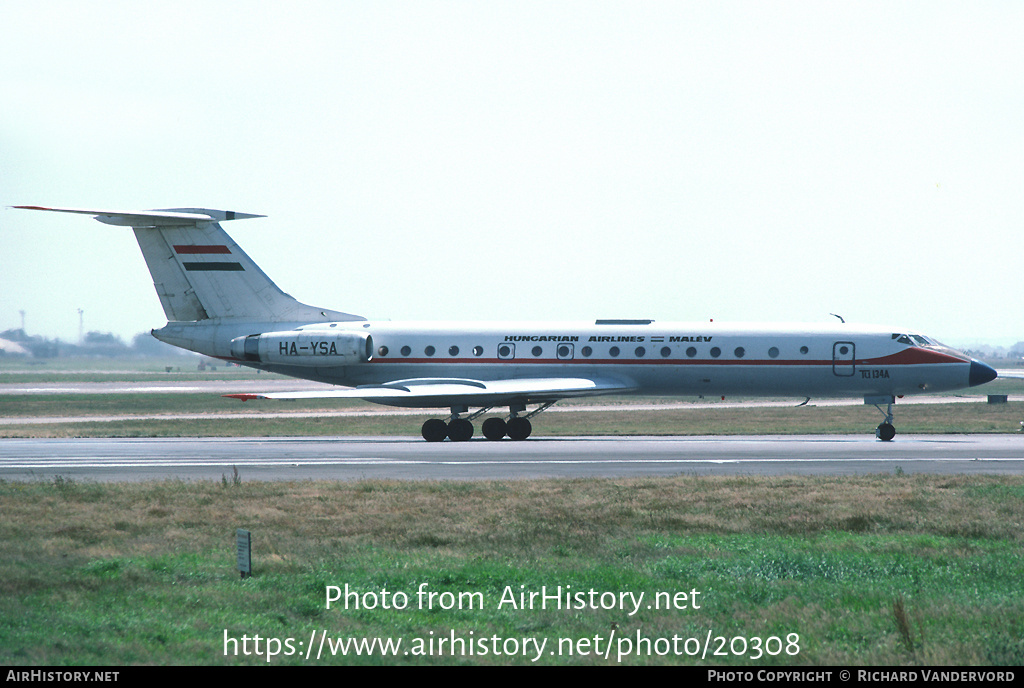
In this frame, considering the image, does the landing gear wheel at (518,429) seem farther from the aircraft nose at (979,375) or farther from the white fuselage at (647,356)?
the aircraft nose at (979,375)

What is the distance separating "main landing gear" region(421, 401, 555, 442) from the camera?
2936cm

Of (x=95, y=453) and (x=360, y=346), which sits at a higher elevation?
(x=360, y=346)

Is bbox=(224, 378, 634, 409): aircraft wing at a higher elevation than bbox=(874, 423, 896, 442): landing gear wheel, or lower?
higher

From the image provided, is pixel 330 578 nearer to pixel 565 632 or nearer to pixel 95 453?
pixel 565 632

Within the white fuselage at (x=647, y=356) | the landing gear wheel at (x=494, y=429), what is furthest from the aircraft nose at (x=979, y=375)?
the landing gear wheel at (x=494, y=429)

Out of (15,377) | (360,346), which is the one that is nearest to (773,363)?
(360,346)

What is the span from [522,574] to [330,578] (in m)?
2.02

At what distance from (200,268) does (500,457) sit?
13.3 meters

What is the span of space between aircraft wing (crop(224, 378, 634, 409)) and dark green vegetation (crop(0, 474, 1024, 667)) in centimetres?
1090

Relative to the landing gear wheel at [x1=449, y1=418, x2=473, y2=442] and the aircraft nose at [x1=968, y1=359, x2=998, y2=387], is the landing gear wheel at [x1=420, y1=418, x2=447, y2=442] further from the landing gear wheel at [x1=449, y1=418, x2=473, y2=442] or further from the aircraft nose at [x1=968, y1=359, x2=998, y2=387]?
the aircraft nose at [x1=968, y1=359, x2=998, y2=387]

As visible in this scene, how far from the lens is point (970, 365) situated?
2873 centimetres

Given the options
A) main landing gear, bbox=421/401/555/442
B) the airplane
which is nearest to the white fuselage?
the airplane

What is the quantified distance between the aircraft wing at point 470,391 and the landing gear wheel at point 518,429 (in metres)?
0.86

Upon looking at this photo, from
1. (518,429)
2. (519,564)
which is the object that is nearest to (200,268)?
(518,429)
